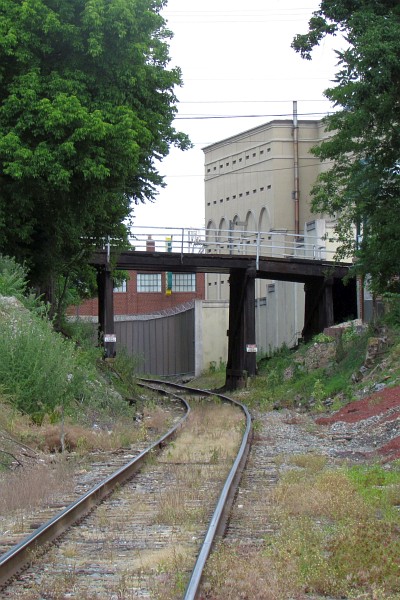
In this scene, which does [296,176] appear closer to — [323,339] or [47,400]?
[323,339]

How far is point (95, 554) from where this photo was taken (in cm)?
784

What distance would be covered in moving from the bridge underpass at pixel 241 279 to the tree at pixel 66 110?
919cm

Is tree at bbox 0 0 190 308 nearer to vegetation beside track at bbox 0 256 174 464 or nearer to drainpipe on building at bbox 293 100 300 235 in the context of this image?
vegetation beside track at bbox 0 256 174 464

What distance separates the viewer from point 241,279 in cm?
4209

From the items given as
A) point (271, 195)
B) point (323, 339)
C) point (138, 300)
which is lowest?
point (323, 339)

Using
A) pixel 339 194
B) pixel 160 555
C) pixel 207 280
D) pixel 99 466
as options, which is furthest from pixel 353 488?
pixel 207 280

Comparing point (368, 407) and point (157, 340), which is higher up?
point (368, 407)

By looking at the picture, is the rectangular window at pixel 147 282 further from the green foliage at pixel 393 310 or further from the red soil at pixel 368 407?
the red soil at pixel 368 407

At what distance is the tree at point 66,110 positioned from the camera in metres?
25.4

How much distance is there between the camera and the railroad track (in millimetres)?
6719

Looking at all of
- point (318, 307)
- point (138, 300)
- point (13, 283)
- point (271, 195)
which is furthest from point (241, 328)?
point (138, 300)

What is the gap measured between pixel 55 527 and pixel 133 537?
2.30 ft

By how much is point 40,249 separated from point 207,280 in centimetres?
3756

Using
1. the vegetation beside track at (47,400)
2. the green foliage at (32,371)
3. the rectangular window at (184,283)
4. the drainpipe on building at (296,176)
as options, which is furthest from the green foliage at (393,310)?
the rectangular window at (184,283)
